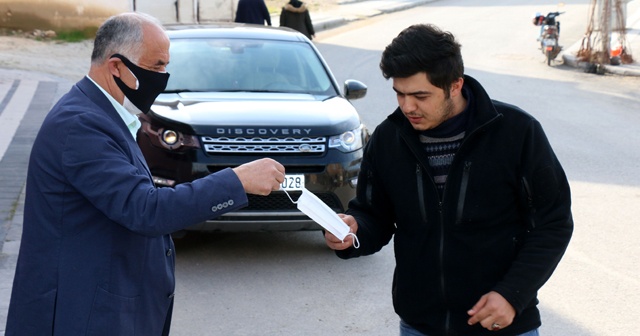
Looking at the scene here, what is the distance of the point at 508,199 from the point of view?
3287mm

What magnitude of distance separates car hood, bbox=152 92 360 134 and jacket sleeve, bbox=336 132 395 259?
3.69 metres

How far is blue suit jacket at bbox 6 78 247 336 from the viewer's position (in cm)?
295

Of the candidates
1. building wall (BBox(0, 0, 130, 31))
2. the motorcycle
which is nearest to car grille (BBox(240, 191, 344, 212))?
the motorcycle

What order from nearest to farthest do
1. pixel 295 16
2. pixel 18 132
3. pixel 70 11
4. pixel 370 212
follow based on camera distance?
pixel 370 212 → pixel 18 132 → pixel 295 16 → pixel 70 11

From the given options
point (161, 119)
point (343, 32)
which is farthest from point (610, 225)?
point (343, 32)

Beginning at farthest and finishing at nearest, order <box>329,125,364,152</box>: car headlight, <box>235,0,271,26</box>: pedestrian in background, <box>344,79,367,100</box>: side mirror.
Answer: <box>235,0,271,26</box>: pedestrian in background
<box>344,79,367,100</box>: side mirror
<box>329,125,364,152</box>: car headlight

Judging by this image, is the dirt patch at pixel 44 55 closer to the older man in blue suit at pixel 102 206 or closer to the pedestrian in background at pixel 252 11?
the pedestrian in background at pixel 252 11

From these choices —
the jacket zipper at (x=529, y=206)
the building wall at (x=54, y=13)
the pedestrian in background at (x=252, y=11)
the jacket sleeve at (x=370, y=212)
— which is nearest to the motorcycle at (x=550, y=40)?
the pedestrian in background at (x=252, y=11)

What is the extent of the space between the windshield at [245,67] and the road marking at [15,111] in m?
3.08

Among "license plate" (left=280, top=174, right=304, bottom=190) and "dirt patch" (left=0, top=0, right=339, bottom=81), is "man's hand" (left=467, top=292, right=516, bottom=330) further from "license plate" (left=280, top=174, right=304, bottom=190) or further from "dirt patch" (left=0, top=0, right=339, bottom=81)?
"dirt patch" (left=0, top=0, right=339, bottom=81)

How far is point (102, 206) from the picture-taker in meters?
2.94

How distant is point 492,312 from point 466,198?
39 centimetres

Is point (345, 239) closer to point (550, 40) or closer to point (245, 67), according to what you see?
point (245, 67)

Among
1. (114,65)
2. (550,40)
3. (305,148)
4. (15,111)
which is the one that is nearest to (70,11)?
(15,111)
